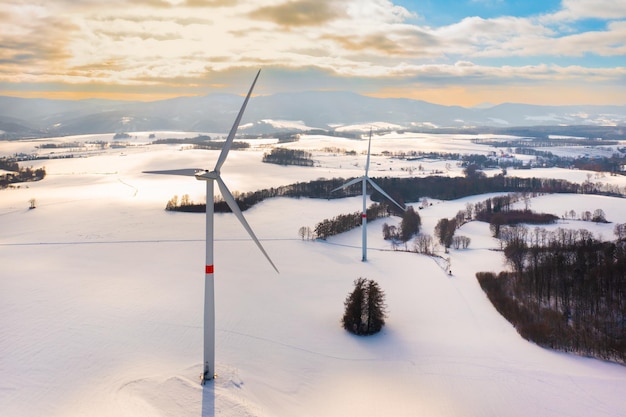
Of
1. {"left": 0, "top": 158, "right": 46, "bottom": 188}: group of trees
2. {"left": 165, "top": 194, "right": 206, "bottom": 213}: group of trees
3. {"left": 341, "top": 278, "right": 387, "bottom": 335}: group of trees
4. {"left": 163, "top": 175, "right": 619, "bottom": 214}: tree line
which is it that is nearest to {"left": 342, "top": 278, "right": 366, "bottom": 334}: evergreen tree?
{"left": 341, "top": 278, "right": 387, "bottom": 335}: group of trees

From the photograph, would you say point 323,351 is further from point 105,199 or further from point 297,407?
point 105,199

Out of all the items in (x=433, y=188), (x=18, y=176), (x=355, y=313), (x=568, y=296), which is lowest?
(x=568, y=296)

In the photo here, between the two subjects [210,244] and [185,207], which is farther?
[185,207]

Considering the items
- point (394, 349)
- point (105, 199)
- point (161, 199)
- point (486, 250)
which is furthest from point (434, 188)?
point (394, 349)

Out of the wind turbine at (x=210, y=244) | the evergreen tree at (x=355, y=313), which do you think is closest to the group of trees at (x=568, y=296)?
the evergreen tree at (x=355, y=313)

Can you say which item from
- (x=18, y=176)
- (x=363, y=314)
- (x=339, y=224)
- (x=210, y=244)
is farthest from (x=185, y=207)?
(x=18, y=176)

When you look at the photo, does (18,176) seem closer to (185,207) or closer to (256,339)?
(185,207)

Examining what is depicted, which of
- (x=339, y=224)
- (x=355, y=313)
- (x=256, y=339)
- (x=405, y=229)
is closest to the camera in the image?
(x=256, y=339)
